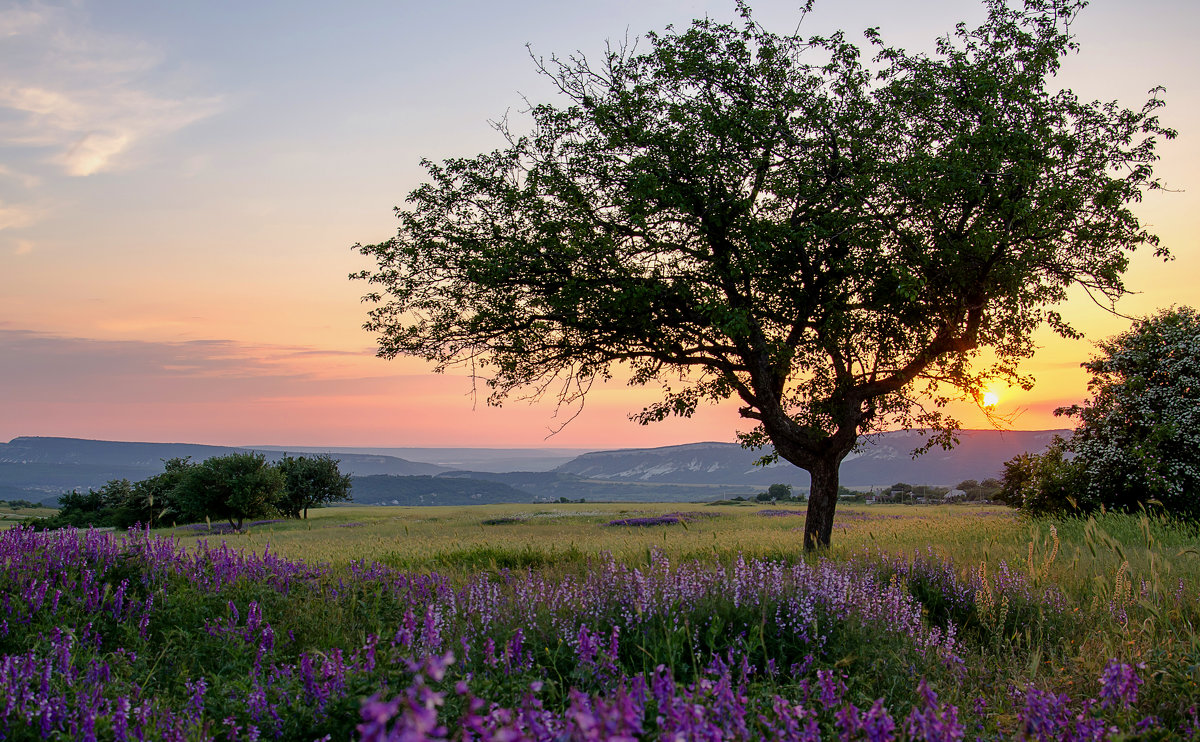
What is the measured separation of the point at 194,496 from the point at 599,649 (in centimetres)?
3606

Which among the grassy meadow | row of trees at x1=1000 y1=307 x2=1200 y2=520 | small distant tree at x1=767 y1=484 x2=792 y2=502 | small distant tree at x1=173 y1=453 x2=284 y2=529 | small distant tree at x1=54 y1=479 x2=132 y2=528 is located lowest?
small distant tree at x1=767 y1=484 x2=792 y2=502

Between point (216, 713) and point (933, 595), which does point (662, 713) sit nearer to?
point (216, 713)

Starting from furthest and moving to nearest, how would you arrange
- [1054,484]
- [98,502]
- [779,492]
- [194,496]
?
[779,492] < [98,502] < [194,496] < [1054,484]

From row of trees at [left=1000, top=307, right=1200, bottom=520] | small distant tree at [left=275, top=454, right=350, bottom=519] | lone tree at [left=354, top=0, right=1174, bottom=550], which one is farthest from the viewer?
small distant tree at [left=275, top=454, right=350, bottom=519]

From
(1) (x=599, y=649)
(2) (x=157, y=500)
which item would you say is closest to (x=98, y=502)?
(2) (x=157, y=500)

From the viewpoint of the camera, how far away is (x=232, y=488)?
114 feet

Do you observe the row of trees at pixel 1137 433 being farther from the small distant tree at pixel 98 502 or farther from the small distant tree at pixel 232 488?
the small distant tree at pixel 98 502

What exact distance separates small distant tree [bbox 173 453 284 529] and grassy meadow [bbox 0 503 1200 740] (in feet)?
91.3

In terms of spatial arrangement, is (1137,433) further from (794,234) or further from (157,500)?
(157,500)

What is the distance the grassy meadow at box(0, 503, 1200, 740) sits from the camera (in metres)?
3.24

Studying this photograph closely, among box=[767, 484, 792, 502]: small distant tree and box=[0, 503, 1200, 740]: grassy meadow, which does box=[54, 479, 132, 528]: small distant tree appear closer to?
box=[0, 503, 1200, 740]: grassy meadow

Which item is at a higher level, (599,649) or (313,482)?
(599,649)

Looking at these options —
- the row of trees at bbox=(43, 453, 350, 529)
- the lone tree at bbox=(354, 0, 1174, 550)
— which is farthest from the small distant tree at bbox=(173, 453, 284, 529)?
the lone tree at bbox=(354, 0, 1174, 550)

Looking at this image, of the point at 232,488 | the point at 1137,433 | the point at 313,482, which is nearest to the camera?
the point at 1137,433
